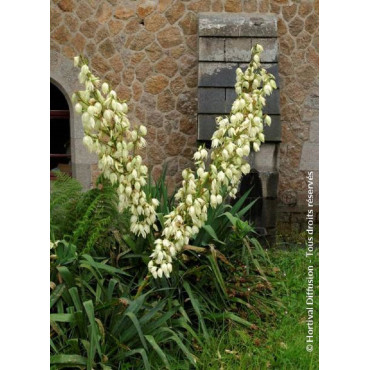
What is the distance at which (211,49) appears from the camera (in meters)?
5.53

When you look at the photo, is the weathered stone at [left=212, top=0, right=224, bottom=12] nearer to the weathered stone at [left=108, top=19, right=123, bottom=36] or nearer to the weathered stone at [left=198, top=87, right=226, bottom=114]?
the weathered stone at [left=108, top=19, right=123, bottom=36]

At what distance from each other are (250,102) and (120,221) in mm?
1301

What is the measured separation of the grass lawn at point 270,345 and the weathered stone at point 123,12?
328 centimetres

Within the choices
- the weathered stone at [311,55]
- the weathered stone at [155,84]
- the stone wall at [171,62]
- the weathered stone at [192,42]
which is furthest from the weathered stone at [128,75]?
the weathered stone at [311,55]

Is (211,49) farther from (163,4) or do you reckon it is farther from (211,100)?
(163,4)

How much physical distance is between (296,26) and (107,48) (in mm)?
1993

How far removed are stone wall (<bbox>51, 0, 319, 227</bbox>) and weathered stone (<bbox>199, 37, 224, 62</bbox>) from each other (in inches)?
19.8

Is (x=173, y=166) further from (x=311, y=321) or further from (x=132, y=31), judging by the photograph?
(x=311, y=321)

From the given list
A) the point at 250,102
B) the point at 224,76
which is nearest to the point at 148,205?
the point at 250,102

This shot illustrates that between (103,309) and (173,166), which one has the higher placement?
(173,166)

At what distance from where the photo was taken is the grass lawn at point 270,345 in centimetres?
350

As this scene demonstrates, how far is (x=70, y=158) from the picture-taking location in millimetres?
5992

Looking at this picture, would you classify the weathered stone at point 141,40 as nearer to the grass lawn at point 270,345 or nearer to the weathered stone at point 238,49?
the weathered stone at point 238,49

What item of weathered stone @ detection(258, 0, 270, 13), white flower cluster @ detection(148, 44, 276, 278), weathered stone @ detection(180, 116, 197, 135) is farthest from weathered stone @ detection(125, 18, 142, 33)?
white flower cluster @ detection(148, 44, 276, 278)
